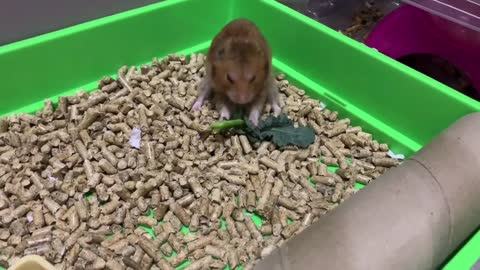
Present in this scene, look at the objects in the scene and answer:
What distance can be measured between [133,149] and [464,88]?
2.07m

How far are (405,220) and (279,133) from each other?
101 cm

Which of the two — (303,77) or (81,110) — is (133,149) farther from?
(303,77)

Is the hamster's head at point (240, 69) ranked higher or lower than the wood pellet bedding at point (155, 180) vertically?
higher

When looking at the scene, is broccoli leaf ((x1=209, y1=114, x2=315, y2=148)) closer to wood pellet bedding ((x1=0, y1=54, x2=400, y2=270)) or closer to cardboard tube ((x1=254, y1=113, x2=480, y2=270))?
wood pellet bedding ((x1=0, y1=54, x2=400, y2=270))

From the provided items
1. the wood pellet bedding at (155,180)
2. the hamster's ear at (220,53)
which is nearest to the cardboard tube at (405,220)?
the wood pellet bedding at (155,180)

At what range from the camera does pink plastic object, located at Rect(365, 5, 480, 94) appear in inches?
109

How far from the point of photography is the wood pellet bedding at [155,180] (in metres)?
2.01

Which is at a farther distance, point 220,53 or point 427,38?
point 427,38

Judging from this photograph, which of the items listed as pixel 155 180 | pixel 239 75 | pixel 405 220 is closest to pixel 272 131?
pixel 239 75

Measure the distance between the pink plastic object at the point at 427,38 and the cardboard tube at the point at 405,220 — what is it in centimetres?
96

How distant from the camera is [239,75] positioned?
2.58 metres

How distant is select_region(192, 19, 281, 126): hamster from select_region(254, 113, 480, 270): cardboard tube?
3.25 ft

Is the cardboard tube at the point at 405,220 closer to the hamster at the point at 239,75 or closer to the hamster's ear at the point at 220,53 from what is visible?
the hamster at the point at 239,75

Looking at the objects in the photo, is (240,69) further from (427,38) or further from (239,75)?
(427,38)
